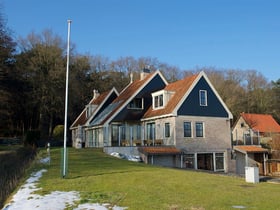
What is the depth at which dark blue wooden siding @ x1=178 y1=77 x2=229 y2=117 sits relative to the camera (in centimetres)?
2842

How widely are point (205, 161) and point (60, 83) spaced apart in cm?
2345

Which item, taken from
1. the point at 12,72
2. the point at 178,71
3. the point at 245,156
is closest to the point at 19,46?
the point at 12,72

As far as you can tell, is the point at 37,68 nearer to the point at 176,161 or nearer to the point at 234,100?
the point at 176,161

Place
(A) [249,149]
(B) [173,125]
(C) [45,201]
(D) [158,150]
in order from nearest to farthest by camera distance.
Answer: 1. (C) [45,201]
2. (D) [158,150]
3. (B) [173,125]
4. (A) [249,149]

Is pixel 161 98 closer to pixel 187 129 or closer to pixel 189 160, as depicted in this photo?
pixel 187 129

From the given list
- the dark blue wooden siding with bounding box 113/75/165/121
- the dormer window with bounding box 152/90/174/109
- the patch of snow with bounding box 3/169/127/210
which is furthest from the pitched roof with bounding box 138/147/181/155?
the patch of snow with bounding box 3/169/127/210

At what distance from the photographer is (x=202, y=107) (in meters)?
29.4

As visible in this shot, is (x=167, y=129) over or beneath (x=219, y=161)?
over

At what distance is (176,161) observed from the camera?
2741 centimetres

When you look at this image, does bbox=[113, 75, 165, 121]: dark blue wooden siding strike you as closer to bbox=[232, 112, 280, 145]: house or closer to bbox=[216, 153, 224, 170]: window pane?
bbox=[216, 153, 224, 170]: window pane

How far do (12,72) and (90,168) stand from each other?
3163 centimetres

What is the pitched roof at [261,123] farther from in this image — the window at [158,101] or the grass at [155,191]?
the grass at [155,191]

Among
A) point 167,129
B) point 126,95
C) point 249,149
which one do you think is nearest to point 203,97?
point 167,129

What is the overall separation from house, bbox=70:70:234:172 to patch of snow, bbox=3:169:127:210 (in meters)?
14.4
